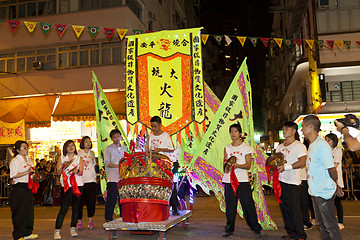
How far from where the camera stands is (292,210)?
6.83 metres

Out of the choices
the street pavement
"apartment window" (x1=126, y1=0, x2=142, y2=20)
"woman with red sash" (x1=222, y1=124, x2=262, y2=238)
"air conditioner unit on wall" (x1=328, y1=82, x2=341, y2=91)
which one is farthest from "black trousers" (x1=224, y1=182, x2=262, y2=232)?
"apartment window" (x1=126, y1=0, x2=142, y2=20)

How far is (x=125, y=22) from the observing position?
1988cm

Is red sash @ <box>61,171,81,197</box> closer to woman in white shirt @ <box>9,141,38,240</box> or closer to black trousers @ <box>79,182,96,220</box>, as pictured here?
woman in white shirt @ <box>9,141,38,240</box>

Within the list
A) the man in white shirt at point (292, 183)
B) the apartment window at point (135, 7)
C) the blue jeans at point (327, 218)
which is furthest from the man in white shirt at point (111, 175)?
the apartment window at point (135, 7)

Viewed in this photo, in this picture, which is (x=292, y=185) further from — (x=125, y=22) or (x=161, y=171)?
(x=125, y=22)

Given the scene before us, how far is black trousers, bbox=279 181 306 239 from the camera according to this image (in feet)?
22.1

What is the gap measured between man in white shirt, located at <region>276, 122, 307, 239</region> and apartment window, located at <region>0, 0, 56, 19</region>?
1730cm

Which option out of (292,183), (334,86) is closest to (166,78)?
(292,183)

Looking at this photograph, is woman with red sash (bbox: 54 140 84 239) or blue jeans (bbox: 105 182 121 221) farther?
blue jeans (bbox: 105 182 121 221)

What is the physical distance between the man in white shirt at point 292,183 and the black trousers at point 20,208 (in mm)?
4427

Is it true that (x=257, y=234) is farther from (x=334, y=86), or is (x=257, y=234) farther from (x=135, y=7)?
(x=135, y=7)

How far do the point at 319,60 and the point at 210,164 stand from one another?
43.0ft

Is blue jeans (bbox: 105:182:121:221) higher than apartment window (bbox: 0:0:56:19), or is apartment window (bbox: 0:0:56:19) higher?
apartment window (bbox: 0:0:56:19)

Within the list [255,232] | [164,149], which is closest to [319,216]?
[255,232]
